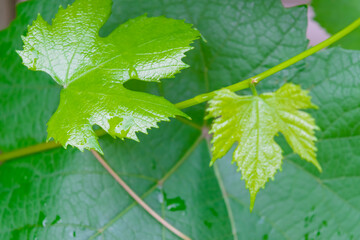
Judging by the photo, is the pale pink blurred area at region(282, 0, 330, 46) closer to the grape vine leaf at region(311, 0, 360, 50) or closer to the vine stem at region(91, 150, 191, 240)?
the grape vine leaf at region(311, 0, 360, 50)

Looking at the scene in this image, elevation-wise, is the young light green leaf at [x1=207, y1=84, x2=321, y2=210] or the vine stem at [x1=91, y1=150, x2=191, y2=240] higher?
the young light green leaf at [x1=207, y1=84, x2=321, y2=210]

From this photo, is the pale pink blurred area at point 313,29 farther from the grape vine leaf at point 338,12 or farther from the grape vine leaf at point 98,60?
the grape vine leaf at point 98,60

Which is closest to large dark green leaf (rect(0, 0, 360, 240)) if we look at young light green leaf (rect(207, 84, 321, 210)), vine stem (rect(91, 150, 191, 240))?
vine stem (rect(91, 150, 191, 240))

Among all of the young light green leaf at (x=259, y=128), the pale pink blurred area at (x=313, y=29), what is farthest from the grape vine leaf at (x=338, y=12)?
the young light green leaf at (x=259, y=128)

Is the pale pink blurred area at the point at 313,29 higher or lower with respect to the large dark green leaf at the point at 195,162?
higher

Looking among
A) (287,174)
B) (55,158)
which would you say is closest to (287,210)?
(287,174)

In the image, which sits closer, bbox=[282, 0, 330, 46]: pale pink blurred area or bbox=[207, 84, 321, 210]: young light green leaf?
bbox=[207, 84, 321, 210]: young light green leaf

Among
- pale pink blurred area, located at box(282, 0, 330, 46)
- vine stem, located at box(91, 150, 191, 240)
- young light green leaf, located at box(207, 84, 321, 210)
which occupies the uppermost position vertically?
pale pink blurred area, located at box(282, 0, 330, 46)
